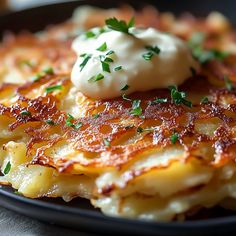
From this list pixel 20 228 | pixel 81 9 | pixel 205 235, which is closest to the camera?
pixel 205 235

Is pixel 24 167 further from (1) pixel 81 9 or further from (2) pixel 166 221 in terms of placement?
(1) pixel 81 9

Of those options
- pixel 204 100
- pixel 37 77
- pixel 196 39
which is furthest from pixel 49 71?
pixel 196 39

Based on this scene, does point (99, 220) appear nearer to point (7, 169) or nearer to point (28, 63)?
point (7, 169)

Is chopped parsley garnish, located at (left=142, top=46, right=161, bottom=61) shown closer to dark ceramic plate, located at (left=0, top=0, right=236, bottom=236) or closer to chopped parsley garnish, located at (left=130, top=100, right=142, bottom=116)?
chopped parsley garnish, located at (left=130, top=100, right=142, bottom=116)

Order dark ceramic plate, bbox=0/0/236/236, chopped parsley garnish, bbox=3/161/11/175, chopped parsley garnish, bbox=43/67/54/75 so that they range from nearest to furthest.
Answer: dark ceramic plate, bbox=0/0/236/236
chopped parsley garnish, bbox=3/161/11/175
chopped parsley garnish, bbox=43/67/54/75

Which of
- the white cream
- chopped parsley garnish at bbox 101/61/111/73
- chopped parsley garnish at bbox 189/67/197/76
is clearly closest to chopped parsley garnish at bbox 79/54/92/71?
the white cream

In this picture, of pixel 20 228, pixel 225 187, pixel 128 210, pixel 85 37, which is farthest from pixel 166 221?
pixel 85 37
